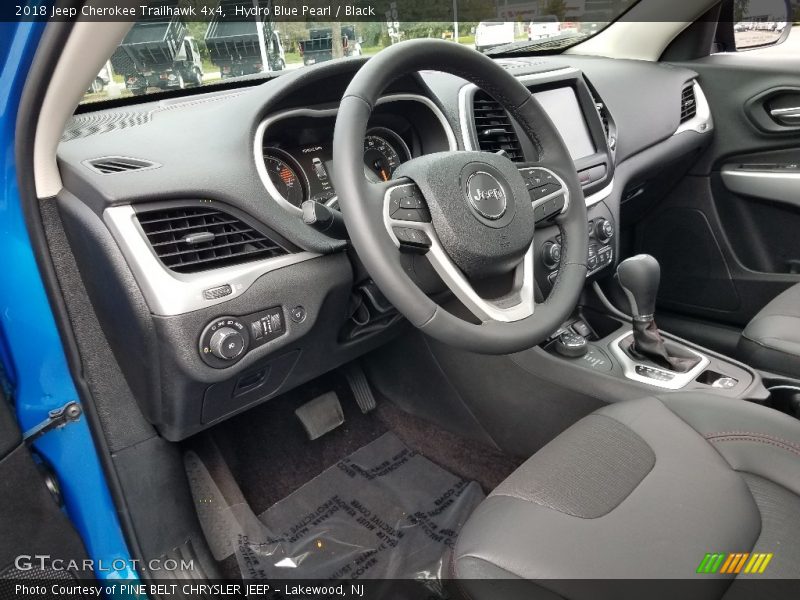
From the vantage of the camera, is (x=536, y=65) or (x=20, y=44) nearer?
(x=20, y=44)

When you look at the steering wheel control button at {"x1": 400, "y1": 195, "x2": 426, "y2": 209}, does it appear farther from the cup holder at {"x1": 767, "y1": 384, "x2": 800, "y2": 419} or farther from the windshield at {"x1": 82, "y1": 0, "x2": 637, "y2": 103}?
the cup holder at {"x1": 767, "y1": 384, "x2": 800, "y2": 419}

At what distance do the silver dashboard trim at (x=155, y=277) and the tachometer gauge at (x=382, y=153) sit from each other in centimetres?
50

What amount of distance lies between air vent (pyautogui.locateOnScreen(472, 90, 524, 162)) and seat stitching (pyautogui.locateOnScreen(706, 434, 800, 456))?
0.84 metres

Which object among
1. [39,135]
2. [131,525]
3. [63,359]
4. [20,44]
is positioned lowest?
[131,525]

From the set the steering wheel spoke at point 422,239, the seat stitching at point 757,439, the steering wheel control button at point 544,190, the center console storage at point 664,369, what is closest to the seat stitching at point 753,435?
the seat stitching at point 757,439

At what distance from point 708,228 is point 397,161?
1421 mm

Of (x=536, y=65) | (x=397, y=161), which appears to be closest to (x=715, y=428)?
(x=397, y=161)

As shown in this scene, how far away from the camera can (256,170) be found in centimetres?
123

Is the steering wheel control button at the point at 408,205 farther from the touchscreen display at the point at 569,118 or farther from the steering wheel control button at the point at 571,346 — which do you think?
the touchscreen display at the point at 569,118

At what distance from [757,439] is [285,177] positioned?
40.3 inches

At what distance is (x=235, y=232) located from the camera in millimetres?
1195

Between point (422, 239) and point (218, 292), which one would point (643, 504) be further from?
point (218, 292)

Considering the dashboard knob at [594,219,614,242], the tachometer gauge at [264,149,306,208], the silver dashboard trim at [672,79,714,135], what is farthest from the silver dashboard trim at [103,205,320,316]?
the silver dashboard trim at [672,79,714,135]

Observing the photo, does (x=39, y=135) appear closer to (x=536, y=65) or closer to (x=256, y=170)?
(x=256, y=170)
